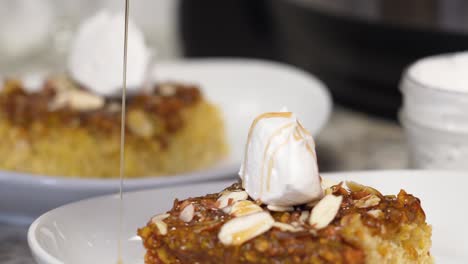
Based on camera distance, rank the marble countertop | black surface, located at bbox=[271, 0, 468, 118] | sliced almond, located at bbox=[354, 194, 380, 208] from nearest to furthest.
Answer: sliced almond, located at bbox=[354, 194, 380, 208] → the marble countertop → black surface, located at bbox=[271, 0, 468, 118]

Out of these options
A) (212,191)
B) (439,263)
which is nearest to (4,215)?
(212,191)

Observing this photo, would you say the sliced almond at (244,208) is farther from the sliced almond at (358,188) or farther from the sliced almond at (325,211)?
the sliced almond at (358,188)

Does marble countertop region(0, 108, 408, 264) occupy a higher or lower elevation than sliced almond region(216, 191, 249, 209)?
lower

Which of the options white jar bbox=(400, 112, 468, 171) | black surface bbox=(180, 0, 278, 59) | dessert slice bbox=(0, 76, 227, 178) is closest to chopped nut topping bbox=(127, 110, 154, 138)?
dessert slice bbox=(0, 76, 227, 178)

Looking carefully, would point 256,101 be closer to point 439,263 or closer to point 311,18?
point 311,18

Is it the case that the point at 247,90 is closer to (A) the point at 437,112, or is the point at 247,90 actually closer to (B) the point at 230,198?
(A) the point at 437,112

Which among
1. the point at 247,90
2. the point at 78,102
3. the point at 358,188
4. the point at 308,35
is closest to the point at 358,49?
the point at 308,35

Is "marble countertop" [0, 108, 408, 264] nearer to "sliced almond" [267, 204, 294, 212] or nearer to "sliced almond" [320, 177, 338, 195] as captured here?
"sliced almond" [320, 177, 338, 195]

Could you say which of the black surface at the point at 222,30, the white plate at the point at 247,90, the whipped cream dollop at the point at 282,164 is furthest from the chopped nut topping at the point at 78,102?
the black surface at the point at 222,30
